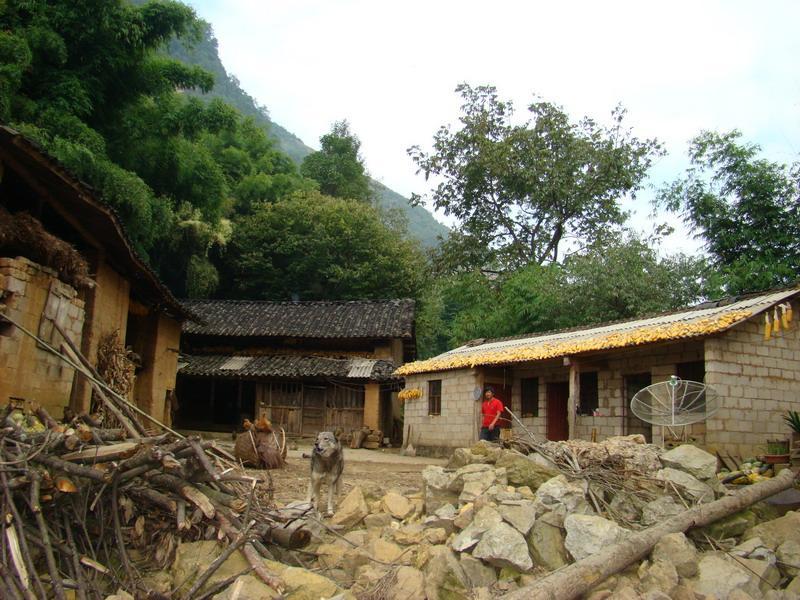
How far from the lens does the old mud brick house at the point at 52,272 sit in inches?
353

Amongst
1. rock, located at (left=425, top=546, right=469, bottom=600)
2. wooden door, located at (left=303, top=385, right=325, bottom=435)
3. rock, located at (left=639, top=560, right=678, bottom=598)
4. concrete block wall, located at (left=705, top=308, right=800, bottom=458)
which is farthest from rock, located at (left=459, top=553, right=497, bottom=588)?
wooden door, located at (left=303, top=385, right=325, bottom=435)

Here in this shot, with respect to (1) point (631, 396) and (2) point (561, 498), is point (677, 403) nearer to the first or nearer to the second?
(1) point (631, 396)

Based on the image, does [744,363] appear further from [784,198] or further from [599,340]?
[784,198]

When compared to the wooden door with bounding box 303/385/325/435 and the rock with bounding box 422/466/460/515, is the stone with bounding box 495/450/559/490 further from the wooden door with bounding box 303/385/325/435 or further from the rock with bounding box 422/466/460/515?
the wooden door with bounding box 303/385/325/435

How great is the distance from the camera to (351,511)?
8.15 meters

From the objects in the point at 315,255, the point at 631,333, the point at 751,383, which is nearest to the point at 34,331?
the point at 631,333

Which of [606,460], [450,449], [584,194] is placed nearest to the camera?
[606,460]

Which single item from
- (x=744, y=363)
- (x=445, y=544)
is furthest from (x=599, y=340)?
(x=445, y=544)

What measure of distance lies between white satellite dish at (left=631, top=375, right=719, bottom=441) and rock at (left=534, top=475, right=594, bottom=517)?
314 centimetres

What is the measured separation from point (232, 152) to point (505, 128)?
13688 millimetres

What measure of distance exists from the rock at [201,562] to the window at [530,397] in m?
11.4

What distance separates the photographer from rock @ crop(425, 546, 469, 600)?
662 centimetres

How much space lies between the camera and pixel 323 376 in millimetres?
22688

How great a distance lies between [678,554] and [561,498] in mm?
1334
